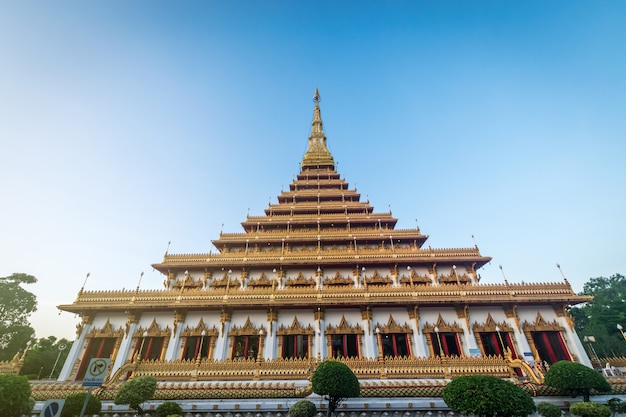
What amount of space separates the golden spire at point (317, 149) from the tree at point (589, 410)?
33.7 meters

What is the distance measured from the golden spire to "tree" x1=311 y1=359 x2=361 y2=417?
104ft

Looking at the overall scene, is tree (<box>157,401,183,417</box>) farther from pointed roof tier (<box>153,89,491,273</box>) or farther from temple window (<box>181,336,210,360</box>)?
pointed roof tier (<box>153,89,491,273</box>)

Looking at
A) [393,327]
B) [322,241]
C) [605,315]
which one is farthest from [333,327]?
[605,315]

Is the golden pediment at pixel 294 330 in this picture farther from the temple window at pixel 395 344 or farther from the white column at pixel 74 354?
the white column at pixel 74 354

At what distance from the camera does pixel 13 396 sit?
10.4 meters

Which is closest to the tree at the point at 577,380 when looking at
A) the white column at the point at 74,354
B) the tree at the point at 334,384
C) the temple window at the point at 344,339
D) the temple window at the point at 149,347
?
→ the tree at the point at 334,384

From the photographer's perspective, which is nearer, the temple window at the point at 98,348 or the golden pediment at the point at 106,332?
the temple window at the point at 98,348

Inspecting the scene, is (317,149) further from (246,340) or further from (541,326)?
(541,326)

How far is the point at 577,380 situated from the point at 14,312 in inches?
2070

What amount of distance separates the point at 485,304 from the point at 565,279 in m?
6.24

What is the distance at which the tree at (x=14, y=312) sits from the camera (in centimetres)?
3186

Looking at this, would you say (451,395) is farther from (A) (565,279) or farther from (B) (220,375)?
(A) (565,279)

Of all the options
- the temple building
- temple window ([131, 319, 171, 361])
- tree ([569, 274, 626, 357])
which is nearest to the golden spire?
the temple building

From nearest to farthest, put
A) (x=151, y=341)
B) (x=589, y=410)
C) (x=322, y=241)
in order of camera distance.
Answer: (x=589, y=410), (x=151, y=341), (x=322, y=241)
